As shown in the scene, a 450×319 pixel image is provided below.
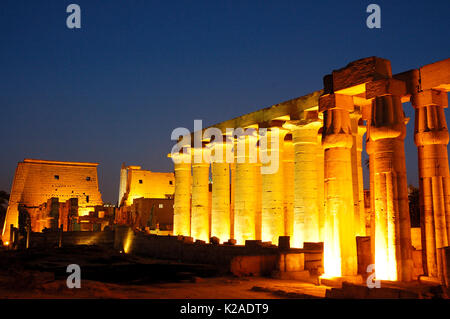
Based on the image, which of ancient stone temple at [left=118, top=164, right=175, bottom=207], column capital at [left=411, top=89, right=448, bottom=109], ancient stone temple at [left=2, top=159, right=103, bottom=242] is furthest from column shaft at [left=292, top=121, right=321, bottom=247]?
ancient stone temple at [left=118, top=164, right=175, bottom=207]

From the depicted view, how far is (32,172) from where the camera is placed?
151 ft

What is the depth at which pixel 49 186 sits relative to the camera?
4634cm

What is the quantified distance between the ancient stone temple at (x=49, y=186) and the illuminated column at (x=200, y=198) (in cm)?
2421

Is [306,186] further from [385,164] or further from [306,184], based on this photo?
[385,164]

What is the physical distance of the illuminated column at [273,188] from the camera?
61.9ft

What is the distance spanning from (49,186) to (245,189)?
32005mm

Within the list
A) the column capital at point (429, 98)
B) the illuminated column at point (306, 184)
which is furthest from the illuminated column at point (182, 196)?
the column capital at point (429, 98)

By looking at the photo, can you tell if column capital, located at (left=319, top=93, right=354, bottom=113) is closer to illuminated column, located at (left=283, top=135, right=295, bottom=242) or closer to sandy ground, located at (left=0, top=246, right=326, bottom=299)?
sandy ground, located at (left=0, top=246, right=326, bottom=299)

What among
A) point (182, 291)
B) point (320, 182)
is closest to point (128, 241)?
point (320, 182)

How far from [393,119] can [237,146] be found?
11046mm

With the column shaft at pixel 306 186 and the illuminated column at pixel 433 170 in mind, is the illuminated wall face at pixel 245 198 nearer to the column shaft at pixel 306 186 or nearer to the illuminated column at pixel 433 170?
the column shaft at pixel 306 186

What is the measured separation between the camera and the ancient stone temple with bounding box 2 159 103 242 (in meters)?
45.2
